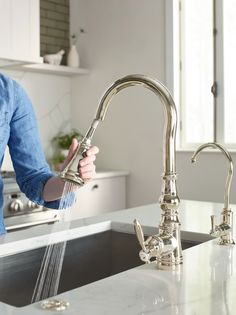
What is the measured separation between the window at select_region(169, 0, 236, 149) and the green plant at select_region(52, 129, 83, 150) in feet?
2.70

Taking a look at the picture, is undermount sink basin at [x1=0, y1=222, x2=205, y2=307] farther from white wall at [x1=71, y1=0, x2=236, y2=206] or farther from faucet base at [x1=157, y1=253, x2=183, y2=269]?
white wall at [x1=71, y1=0, x2=236, y2=206]

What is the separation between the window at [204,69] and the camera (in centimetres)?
327

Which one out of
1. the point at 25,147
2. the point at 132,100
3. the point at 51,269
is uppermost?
the point at 132,100

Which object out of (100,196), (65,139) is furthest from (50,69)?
(100,196)

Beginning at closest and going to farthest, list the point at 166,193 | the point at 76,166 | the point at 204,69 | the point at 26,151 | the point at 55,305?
the point at 55,305 → the point at 76,166 → the point at 166,193 → the point at 26,151 → the point at 204,69

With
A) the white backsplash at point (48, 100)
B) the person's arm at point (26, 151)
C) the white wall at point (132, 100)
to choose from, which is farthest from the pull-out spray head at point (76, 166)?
the white backsplash at point (48, 100)

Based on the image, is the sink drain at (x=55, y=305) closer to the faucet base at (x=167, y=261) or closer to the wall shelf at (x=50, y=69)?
the faucet base at (x=167, y=261)

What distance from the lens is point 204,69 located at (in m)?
3.40

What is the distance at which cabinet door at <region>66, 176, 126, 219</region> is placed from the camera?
10.8ft

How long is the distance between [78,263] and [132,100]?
92.6 inches

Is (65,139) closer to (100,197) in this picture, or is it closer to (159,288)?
(100,197)

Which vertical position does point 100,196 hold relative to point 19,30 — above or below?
below

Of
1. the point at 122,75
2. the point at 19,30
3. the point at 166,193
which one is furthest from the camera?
the point at 122,75

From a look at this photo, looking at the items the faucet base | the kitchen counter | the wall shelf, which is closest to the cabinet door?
the wall shelf
